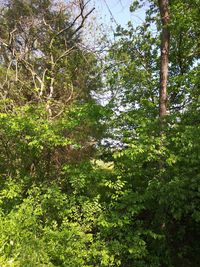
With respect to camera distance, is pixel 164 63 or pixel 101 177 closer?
pixel 101 177

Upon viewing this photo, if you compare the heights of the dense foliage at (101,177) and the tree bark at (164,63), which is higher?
the tree bark at (164,63)

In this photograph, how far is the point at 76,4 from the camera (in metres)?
10.7

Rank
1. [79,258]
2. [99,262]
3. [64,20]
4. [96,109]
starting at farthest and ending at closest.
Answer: [64,20], [96,109], [99,262], [79,258]

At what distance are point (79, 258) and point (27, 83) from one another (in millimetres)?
6318

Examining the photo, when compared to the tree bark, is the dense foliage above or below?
below

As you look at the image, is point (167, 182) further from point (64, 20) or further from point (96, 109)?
point (64, 20)

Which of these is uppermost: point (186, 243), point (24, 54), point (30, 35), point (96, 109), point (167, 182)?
point (30, 35)

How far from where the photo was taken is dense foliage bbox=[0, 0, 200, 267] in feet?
18.2

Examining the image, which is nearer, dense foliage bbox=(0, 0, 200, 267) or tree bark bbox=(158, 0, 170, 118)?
dense foliage bbox=(0, 0, 200, 267)

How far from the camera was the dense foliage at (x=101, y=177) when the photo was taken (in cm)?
554

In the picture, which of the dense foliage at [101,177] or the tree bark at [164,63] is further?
the tree bark at [164,63]

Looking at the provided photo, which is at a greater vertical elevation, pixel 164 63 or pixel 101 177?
pixel 164 63

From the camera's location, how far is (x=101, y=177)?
6680 mm

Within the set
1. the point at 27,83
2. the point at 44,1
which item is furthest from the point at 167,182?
the point at 44,1
